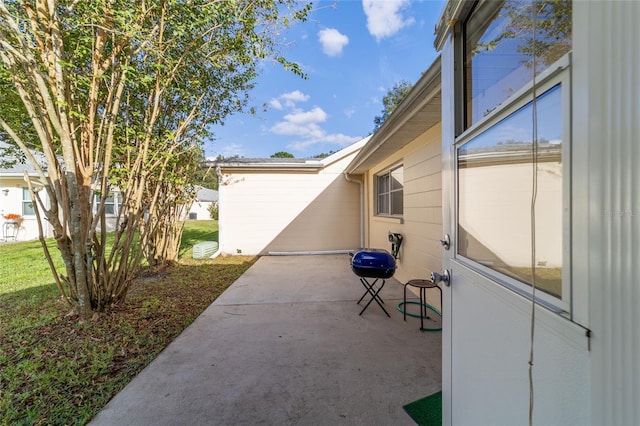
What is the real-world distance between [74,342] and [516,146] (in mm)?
3911

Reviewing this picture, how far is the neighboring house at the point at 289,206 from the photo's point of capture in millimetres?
8047

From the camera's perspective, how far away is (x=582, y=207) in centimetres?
68

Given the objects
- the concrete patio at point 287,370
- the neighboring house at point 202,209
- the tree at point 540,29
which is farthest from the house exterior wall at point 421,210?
the neighboring house at point 202,209

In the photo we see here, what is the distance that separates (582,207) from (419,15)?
25.3ft

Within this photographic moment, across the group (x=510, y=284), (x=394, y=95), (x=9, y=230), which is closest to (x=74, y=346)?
(x=510, y=284)

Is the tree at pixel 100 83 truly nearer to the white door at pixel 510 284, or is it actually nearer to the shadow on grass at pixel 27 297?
the shadow on grass at pixel 27 297

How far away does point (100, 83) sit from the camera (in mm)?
3158

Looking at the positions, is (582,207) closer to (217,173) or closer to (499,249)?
(499,249)

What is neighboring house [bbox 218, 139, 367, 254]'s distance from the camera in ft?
26.4

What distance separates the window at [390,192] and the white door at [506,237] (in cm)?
383

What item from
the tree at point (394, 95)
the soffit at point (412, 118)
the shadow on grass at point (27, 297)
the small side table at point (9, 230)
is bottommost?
the shadow on grass at point (27, 297)

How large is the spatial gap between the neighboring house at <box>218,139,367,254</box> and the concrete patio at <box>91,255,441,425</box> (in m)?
4.38

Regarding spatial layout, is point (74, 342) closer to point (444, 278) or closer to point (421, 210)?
point (444, 278)

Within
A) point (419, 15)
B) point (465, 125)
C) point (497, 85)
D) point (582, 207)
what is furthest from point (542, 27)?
point (419, 15)
